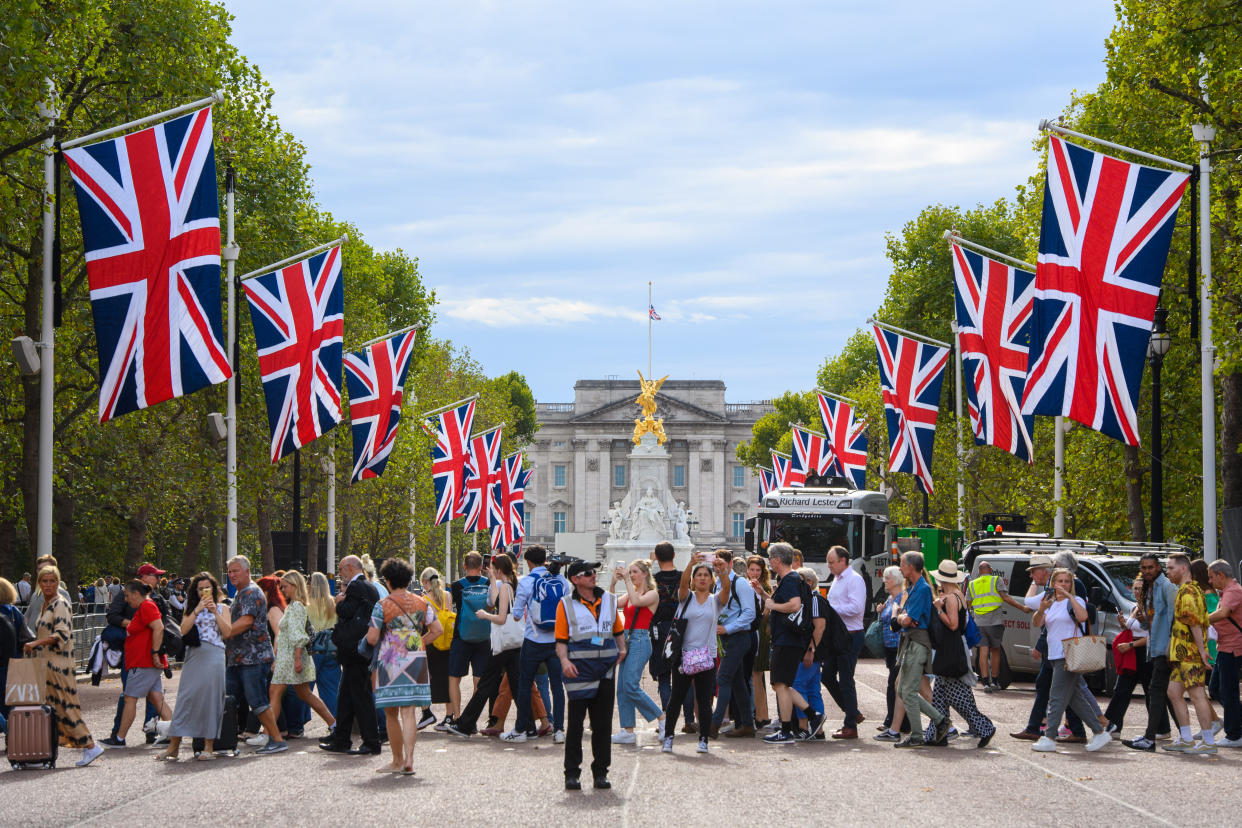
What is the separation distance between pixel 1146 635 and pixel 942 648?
2.14 metres

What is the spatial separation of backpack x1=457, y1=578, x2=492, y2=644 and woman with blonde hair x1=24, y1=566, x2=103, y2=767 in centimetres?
390

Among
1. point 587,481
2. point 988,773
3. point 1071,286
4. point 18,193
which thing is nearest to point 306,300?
point 18,193

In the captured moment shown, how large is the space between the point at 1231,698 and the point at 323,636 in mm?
8404

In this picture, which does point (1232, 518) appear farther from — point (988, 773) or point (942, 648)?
point (988, 773)

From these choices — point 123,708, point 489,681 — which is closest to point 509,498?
point 489,681

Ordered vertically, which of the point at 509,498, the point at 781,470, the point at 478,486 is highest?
the point at 781,470

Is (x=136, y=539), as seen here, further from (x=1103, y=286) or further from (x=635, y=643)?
(x=1103, y=286)

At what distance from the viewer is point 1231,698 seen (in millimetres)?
14703

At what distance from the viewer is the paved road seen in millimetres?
10461

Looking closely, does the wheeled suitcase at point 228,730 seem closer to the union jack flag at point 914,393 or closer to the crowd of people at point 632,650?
the crowd of people at point 632,650

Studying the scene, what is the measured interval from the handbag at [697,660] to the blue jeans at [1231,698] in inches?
184

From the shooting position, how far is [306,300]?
25.2 meters

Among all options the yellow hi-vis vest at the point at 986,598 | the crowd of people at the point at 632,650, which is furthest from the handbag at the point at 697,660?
the yellow hi-vis vest at the point at 986,598

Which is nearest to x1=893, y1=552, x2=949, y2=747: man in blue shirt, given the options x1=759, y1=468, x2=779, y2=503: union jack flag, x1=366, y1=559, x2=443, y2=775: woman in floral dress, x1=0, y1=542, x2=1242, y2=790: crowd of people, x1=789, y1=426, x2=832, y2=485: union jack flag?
x1=0, y1=542, x2=1242, y2=790: crowd of people
